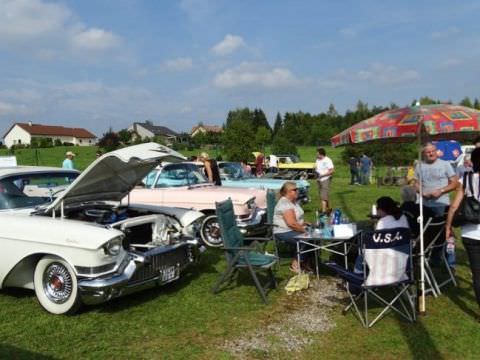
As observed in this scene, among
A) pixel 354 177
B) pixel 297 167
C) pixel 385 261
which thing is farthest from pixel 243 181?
pixel 297 167

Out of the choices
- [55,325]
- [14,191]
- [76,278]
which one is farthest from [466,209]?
[14,191]

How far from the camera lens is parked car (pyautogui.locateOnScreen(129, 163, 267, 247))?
8844 millimetres

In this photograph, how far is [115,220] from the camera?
18.9 ft

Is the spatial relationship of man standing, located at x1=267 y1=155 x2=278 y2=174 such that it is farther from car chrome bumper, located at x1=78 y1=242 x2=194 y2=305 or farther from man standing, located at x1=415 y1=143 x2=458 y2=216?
car chrome bumper, located at x1=78 y1=242 x2=194 y2=305

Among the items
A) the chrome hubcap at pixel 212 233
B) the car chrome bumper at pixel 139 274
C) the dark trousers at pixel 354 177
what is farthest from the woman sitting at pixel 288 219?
the dark trousers at pixel 354 177

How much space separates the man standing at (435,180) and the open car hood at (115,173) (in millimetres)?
3530

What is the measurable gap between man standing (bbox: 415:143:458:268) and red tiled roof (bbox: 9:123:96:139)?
101 metres

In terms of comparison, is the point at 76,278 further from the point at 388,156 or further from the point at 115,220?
the point at 388,156

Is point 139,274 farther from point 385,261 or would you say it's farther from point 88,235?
point 385,261

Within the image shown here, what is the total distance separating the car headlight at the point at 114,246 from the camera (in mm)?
4656

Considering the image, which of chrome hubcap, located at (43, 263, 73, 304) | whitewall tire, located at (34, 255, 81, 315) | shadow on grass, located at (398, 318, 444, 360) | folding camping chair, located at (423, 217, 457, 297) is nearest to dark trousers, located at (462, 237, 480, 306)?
shadow on grass, located at (398, 318, 444, 360)

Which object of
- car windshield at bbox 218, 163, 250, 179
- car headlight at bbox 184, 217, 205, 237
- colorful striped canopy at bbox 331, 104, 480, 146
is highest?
colorful striped canopy at bbox 331, 104, 480, 146

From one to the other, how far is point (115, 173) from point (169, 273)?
4.75 feet

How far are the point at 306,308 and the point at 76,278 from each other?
2567mm
